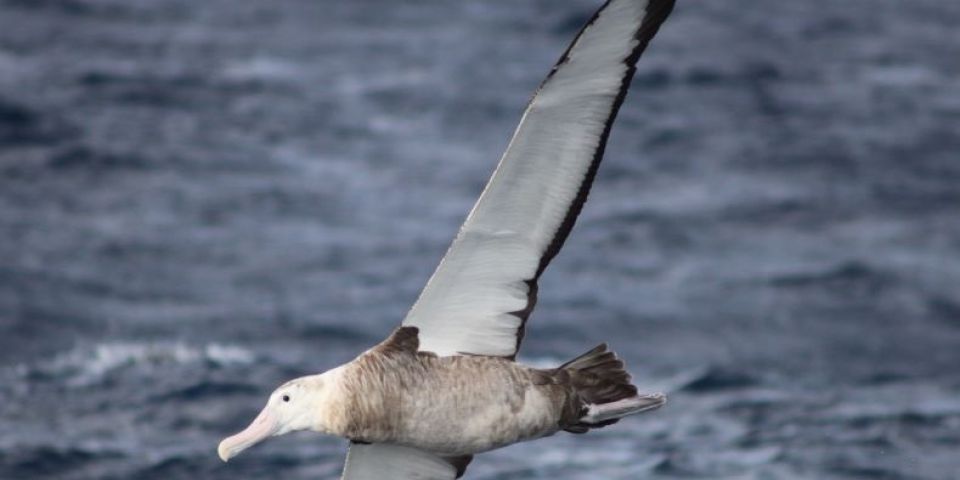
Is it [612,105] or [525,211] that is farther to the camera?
[525,211]

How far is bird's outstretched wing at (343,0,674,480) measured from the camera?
735cm

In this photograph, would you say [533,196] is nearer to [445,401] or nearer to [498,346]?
[498,346]

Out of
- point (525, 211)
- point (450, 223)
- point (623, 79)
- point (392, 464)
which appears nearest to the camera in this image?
point (623, 79)

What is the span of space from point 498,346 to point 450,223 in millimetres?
7831

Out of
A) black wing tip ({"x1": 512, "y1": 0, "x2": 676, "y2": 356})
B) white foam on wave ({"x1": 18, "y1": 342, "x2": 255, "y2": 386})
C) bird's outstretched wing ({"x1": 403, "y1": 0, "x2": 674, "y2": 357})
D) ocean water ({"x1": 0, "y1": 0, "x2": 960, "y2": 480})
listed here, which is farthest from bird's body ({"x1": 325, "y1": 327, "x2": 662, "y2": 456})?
white foam on wave ({"x1": 18, "y1": 342, "x2": 255, "y2": 386})

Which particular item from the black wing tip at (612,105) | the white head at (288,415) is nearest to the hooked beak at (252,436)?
the white head at (288,415)

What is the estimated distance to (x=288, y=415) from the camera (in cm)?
757

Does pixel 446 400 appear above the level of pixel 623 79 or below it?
below

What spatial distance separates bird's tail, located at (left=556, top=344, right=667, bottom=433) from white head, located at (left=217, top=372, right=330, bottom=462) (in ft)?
3.90

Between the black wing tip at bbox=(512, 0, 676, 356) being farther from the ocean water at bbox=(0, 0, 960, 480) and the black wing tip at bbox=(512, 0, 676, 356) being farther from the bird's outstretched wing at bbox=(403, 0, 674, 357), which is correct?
the ocean water at bbox=(0, 0, 960, 480)

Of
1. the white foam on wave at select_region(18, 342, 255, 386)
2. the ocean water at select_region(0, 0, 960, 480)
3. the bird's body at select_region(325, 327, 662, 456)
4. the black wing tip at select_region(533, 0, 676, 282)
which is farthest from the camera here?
the white foam on wave at select_region(18, 342, 255, 386)

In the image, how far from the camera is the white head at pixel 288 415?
7512 millimetres

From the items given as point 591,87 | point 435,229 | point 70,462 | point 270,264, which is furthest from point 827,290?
point 591,87

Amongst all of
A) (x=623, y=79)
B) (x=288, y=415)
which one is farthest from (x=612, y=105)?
(x=288, y=415)
